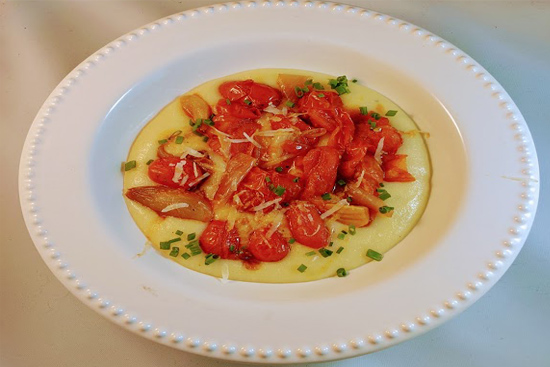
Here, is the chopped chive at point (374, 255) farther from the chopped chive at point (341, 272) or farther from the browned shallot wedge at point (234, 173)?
the browned shallot wedge at point (234, 173)

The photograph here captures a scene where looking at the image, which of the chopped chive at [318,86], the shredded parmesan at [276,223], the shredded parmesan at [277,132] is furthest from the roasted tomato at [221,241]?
the chopped chive at [318,86]

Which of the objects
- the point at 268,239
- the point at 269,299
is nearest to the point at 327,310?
the point at 269,299

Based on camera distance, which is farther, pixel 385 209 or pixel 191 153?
pixel 191 153

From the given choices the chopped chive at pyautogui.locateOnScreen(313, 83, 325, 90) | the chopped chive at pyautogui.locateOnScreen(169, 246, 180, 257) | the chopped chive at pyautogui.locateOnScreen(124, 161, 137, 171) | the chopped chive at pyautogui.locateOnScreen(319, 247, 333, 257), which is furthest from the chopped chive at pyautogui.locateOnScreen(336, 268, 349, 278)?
the chopped chive at pyautogui.locateOnScreen(124, 161, 137, 171)

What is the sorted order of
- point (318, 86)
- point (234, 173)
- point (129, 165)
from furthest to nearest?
1. point (318, 86)
2. point (129, 165)
3. point (234, 173)

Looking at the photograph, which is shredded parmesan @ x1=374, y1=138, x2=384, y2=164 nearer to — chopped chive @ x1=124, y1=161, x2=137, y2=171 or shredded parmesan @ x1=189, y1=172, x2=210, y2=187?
shredded parmesan @ x1=189, y1=172, x2=210, y2=187

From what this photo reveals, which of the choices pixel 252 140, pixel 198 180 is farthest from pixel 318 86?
pixel 198 180

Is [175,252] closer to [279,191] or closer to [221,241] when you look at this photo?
[221,241]
